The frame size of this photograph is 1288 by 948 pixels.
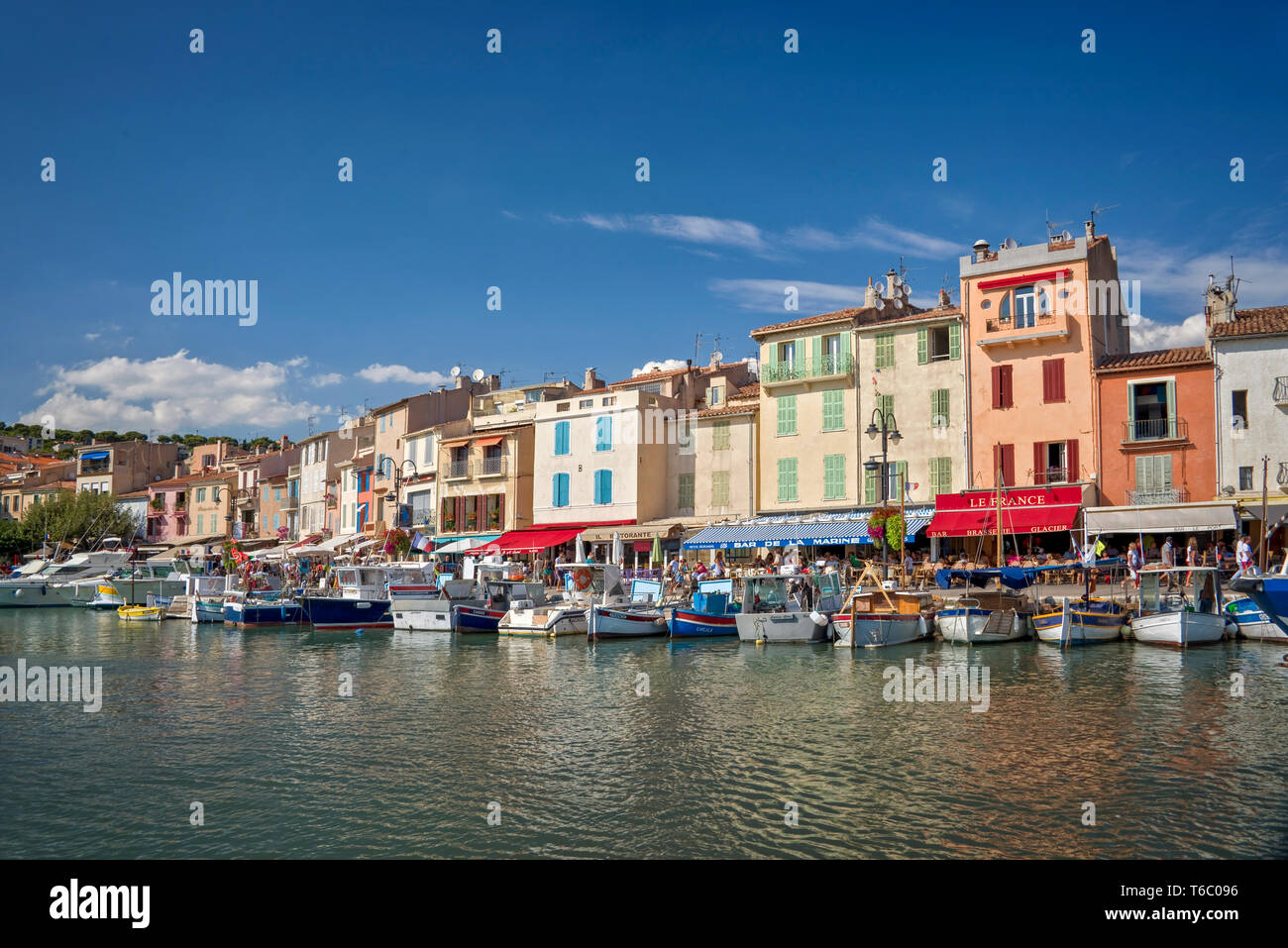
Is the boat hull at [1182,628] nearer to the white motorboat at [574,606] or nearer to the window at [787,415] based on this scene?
the white motorboat at [574,606]

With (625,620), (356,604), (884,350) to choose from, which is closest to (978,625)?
(625,620)

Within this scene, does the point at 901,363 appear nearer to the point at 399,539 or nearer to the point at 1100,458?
the point at 1100,458

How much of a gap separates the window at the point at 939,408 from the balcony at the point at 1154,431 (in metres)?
6.82

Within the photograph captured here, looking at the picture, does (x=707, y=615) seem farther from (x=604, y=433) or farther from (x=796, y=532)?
(x=604, y=433)

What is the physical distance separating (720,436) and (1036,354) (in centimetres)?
1488

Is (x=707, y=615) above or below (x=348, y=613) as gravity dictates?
above

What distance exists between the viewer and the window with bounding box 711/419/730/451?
Answer: 157 ft

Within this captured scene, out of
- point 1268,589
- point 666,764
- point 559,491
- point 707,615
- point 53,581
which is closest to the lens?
point 666,764

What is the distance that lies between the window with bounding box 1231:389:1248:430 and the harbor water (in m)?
13.3

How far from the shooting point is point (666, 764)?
14.2 meters

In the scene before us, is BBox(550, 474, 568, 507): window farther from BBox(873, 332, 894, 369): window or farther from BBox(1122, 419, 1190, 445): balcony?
BBox(1122, 419, 1190, 445): balcony

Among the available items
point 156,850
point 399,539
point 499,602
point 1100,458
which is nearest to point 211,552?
point 399,539

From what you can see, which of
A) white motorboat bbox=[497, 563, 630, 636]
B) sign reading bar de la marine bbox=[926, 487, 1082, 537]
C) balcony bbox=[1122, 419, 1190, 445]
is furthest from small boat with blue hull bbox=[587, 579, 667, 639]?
balcony bbox=[1122, 419, 1190, 445]

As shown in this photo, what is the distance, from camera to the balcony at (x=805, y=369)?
43719 mm
